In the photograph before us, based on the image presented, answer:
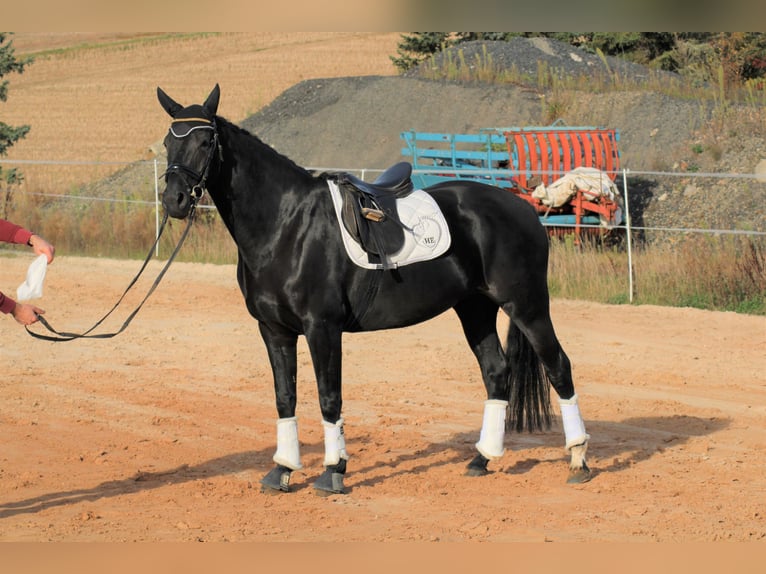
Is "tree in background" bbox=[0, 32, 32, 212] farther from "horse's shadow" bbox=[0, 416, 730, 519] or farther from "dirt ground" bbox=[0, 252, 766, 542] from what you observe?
"horse's shadow" bbox=[0, 416, 730, 519]

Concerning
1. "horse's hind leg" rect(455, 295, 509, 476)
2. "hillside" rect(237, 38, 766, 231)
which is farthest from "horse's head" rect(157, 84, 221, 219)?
"hillside" rect(237, 38, 766, 231)

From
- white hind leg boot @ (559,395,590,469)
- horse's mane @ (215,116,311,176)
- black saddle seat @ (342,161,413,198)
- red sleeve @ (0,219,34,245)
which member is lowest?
white hind leg boot @ (559,395,590,469)

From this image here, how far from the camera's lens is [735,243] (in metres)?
15.1

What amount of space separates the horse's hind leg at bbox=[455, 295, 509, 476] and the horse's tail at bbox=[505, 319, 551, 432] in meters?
0.14

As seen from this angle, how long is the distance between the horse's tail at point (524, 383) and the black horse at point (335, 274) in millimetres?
15

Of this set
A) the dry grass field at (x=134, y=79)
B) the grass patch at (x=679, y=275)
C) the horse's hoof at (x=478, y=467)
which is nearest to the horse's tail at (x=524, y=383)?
the horse's hoof at (x=478, y=467)

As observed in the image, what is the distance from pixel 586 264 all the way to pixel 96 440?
883 centimetres

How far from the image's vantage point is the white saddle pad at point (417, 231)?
6516 mm

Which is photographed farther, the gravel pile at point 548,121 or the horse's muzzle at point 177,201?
the gravel pile at point 548,121

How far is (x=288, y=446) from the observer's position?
6.62 m

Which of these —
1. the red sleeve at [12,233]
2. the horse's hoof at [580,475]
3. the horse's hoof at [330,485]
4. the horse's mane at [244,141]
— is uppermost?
the horse's mane at [244,141]

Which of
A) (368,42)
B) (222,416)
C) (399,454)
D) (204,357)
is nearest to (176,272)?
(204,357)

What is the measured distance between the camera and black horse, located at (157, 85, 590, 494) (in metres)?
6.31

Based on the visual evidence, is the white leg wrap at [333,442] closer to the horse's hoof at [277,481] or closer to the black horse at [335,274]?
the black horse at [335,274]
